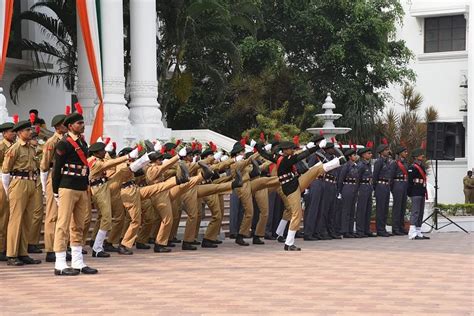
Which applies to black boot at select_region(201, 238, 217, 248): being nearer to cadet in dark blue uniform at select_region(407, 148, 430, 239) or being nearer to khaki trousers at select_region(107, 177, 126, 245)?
khaki trousers at select_region(107, 177, 126, 245)

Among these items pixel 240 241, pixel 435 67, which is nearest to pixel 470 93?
pixel 435 67

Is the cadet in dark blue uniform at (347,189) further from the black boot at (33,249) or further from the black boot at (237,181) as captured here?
the black boot at (33,249)

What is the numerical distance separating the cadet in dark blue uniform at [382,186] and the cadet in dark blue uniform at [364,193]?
26 cm

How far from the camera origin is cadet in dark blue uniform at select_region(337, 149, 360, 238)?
1766 centimetres

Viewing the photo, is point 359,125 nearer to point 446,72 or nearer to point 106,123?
point 446,72

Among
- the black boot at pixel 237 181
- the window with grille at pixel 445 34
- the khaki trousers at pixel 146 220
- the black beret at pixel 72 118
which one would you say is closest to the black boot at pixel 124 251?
the khaki trousers at pixel 146 220

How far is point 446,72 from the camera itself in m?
37.6

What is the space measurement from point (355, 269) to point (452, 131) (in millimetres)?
9061

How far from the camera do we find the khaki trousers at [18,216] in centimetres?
1223

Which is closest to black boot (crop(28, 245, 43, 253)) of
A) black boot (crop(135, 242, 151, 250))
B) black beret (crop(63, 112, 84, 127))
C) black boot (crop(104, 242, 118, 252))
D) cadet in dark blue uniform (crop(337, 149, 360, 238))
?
black boot (crop(104, 242, 118, 252))

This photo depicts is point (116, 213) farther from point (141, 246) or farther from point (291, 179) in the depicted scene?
point (291, 179)

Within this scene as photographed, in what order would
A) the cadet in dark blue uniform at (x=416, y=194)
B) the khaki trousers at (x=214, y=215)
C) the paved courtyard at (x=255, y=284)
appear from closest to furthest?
the paved courtyard at (x=255, y=284) → the khaki trousers at (x=214, y=215) → the cadet in dark blue uniform at (x=416, y=194)

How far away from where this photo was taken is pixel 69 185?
37.0 feet

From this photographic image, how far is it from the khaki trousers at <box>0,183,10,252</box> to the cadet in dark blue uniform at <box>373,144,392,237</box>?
8033 mm
